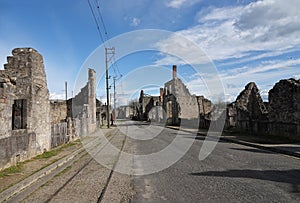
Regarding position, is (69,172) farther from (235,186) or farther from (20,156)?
(235,186)

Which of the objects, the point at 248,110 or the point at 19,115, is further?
the point at 248,110

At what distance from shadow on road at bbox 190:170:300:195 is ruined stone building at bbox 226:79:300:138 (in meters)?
9.86

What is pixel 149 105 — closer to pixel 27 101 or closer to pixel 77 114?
pixel 77 114


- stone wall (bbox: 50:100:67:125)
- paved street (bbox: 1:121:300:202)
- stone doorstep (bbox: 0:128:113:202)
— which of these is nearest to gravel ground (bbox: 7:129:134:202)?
paved street (bbox: 1:121:300:202)

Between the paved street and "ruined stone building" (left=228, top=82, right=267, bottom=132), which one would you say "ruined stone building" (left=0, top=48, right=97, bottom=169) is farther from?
"ruined stone building" (left=228, top=82, right=267, bottom=132)

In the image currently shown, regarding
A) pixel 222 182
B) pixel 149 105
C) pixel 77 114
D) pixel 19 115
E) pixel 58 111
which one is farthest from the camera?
pixel 149 105

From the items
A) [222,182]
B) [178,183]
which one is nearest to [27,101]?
[178,183]

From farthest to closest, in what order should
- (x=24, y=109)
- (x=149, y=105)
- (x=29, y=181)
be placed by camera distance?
(x=149, y=105)
(x=24, y=109)
(x=29, y=181)

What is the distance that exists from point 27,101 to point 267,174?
939cm

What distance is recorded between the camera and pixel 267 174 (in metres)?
7.84

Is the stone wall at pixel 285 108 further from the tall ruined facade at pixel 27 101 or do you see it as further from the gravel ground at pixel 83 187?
the tall ruined facade at pixel 27 101

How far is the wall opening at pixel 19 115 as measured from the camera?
11.4 metres

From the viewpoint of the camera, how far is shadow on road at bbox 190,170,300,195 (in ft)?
23.4

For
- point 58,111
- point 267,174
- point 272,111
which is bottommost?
point 267,174
